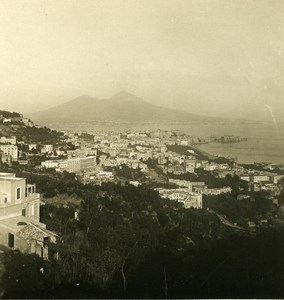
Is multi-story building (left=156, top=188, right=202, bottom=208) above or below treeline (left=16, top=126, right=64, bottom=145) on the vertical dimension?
below

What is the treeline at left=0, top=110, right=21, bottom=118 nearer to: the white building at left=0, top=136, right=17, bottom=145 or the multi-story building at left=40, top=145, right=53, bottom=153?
the white building at left=0, top=136, right=17, bottom=145

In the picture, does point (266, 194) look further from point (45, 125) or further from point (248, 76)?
point (45, 125)

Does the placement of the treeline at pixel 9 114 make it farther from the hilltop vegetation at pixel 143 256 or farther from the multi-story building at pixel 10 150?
the hilltop vegetation at pixel 143 256

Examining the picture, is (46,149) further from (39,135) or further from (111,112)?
(111,112)

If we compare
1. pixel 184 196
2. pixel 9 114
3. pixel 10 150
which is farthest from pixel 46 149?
pixel 184 196

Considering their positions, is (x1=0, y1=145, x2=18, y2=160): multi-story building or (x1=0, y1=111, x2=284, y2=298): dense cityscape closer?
(x1=0, y1=111, x2=284, y2=298): dense cityscape

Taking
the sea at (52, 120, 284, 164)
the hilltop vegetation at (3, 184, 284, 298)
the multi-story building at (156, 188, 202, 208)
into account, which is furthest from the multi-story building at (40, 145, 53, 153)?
the multi-story building at (156, 188, 202, 208)

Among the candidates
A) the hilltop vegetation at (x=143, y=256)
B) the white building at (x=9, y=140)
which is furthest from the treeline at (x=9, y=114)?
the hilltop vegetation at (x=143, y=256)
